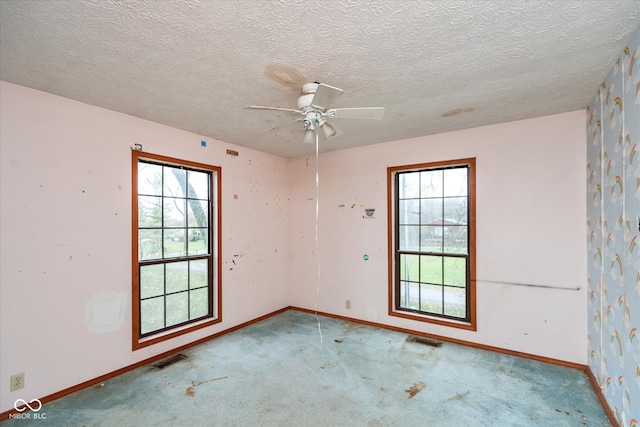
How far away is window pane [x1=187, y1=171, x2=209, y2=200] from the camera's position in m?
3.51

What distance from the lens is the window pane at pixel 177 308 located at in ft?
10.8

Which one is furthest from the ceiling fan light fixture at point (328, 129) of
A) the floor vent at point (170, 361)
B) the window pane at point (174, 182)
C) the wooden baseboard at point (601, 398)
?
the wooden baseboard at point (601, 398)

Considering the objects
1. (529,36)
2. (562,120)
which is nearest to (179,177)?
(529,36)

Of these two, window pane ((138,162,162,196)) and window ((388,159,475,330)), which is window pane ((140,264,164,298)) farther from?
window ((388,159,475,330))

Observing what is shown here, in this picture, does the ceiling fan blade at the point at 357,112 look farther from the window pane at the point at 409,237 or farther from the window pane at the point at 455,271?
the window pane at the point at 455,271

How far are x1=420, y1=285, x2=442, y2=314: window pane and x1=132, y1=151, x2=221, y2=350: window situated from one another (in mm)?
2563

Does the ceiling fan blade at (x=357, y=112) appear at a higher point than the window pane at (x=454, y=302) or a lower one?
higher

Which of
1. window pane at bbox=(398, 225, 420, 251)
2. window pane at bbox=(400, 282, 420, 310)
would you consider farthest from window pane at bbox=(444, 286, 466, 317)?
window pane at bbox=(398, 225, 420, 251)

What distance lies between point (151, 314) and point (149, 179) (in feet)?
4.67

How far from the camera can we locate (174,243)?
3332 millimetres

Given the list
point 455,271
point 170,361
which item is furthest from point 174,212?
point 455,271

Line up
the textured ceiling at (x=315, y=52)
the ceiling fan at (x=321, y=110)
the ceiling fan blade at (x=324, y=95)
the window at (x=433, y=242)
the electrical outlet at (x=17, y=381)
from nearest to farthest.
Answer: the textured ceiling at (x=315, y=52)
the ceiling fan blade at (x=324, y=95)
the ceiling fan at (x=321, y=110)
the electrical outlet at (x=17, y=381)
the window at (x=433, y=242)

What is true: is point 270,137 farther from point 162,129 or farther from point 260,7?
point 260,7

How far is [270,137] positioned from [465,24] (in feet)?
8.06
